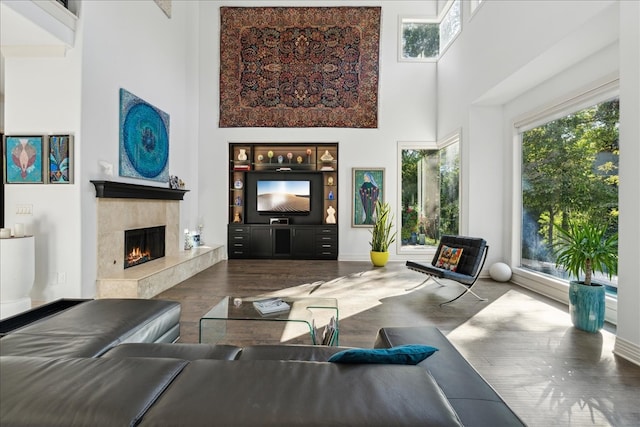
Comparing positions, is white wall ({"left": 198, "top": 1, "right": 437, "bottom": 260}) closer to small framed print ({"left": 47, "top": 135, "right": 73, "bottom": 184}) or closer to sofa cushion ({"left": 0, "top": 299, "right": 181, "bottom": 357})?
small framed print ({"left": 47, "top": 135, "right": 73, "bottom": 184})

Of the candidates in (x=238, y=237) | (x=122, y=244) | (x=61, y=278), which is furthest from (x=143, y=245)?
(x=238, y=237)

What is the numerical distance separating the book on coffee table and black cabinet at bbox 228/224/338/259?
160 inches

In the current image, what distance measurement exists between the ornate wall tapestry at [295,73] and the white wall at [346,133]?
0.18 m

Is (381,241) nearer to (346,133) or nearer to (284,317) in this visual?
(346,133)

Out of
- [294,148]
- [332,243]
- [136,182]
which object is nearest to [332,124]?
[294,148]

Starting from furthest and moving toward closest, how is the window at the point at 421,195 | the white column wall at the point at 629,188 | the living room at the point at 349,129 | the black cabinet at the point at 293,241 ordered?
the black cabinet at the point at 293,241, the window at the point at 421,195, the living room at the point at 349,129, the white column wall at the point at 629,188

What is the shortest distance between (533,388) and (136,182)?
4.97 m

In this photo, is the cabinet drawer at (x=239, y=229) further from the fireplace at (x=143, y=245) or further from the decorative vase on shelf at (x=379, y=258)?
the decorative vase on shelf at (x=379, y=258)

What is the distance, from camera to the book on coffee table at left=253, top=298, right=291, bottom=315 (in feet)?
7.86

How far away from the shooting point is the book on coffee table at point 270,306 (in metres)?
2.40

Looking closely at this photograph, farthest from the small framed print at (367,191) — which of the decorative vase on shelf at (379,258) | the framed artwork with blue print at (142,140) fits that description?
the framed artwork with blue print at (142,140)

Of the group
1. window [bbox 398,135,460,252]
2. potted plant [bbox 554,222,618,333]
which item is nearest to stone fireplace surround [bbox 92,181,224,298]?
window [bbox 398,135,460,252]

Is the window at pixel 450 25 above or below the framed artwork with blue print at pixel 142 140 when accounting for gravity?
above

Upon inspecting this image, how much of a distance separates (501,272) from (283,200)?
4.31 metres
